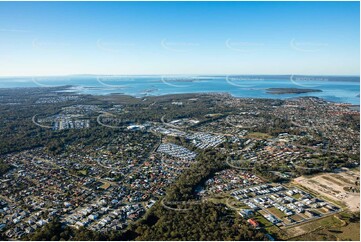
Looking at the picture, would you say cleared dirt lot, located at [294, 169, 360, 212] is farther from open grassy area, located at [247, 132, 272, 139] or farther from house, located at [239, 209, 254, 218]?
open grassy area, located at [247, 132, 272, 139]

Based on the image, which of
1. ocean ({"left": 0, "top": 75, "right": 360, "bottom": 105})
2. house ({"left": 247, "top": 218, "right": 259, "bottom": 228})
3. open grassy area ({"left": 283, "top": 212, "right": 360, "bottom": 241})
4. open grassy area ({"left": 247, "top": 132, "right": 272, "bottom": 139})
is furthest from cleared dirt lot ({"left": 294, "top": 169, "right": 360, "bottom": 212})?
ocean ({"left": 0, "top": 75, "right": 360, "bottom": 105})

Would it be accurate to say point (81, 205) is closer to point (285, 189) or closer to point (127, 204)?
point (127, 204)

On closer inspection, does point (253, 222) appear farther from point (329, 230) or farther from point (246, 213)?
point (329, 230)

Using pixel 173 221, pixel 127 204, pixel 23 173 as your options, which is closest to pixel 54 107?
pixel 23 173

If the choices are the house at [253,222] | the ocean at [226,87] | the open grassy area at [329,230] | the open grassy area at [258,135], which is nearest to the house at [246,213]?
the house at [253,222]

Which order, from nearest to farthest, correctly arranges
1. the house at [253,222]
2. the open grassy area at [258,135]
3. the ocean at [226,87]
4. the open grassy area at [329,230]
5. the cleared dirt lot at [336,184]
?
1. the open grassy area at [329,230]
2. the house at [253,222]
3. the cleared dirt lot at [336,184]
4. the open grassy area at [258,135]
5. the ocean at [226,87]

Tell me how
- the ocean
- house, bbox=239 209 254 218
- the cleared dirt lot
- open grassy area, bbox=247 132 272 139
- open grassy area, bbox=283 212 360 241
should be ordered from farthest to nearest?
1. the ocean
2. open grassy area, bbox=247 132 272 139
3. the cleared dirt lot
4. house, bbox=239 209 254 218
5. open grassy area, bbox=283 212 360 241

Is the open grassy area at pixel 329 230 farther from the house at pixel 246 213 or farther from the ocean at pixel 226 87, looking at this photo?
the ocean at pixel 226 87

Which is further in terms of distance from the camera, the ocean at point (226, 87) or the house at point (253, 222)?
the ocean at point (226, 87)
